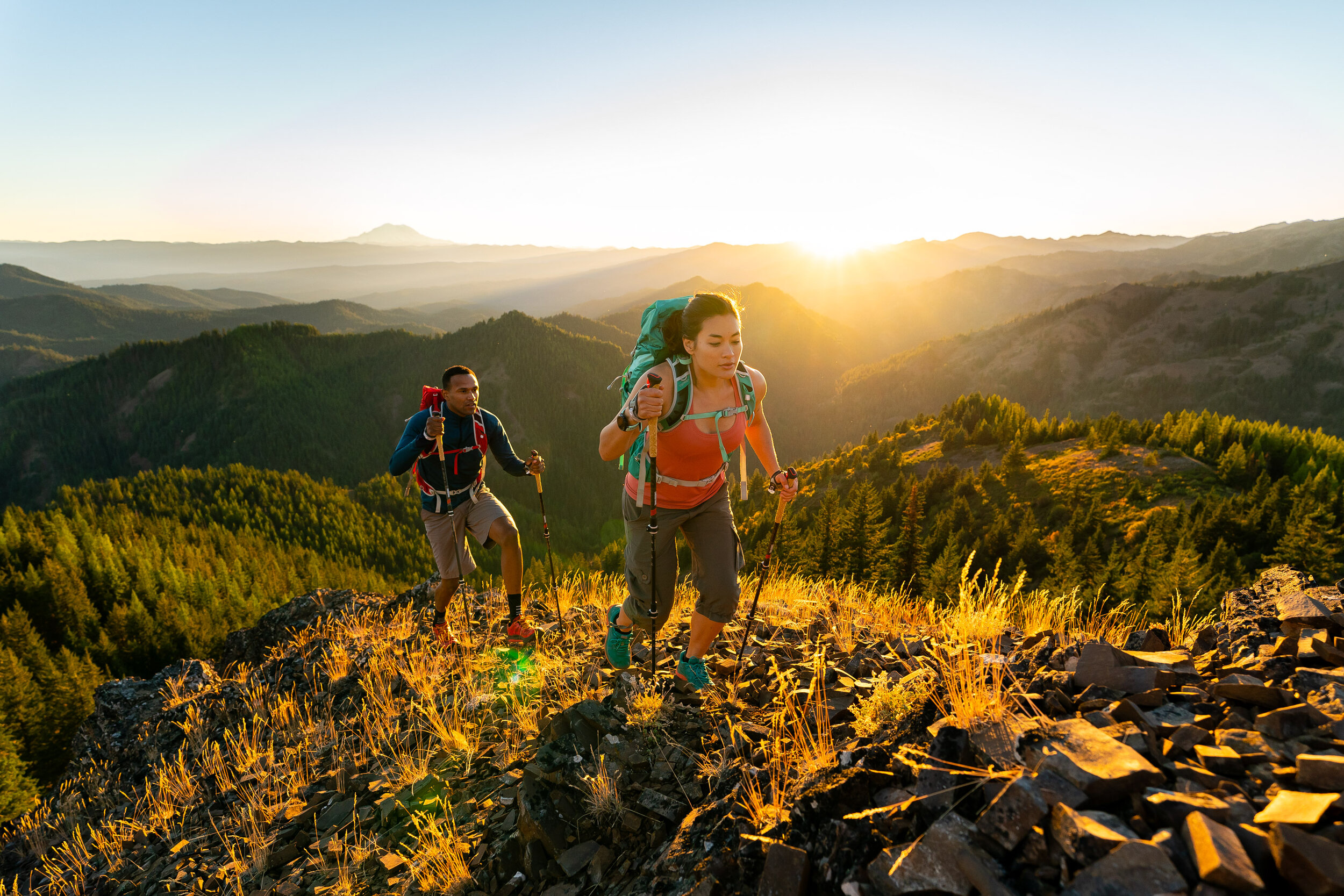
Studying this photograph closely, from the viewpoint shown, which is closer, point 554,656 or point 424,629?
point 554,656

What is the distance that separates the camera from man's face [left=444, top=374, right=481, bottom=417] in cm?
574

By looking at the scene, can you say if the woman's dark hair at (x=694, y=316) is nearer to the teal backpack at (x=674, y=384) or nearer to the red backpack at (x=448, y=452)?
the teal backpack at (x=674, y=384)

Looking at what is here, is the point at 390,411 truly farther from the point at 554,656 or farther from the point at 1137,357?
the point at 1137,357

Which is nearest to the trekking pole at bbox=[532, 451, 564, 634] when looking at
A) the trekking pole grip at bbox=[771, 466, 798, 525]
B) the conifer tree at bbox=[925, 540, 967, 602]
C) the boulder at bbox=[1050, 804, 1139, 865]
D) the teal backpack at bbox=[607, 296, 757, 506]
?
the teal backpack at bbox=[607, 296, 757, 506]

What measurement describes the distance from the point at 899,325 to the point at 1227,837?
175456 millimetres

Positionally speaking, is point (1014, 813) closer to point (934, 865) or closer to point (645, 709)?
point (934, 865)

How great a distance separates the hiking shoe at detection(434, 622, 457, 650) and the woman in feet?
8.29

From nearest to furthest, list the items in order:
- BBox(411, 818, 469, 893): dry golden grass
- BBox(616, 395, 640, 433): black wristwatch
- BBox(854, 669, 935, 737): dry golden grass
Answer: BBox(854, 669, 935, 737): dry golden grass → BBox(411, 818, 469, 893): dry golden grass → BBox(616, 395, 640, 433): black wristwatch

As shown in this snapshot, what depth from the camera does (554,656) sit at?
5.30 metres

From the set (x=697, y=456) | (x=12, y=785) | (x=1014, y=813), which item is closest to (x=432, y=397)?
(x=697, y=456)

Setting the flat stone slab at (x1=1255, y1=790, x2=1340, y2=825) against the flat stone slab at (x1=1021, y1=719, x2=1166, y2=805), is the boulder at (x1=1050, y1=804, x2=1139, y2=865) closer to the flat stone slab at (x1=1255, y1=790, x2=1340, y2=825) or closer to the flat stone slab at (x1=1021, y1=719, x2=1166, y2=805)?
the flat stone slab at (x1=1021, y1=719, x2=1166, y2=805)

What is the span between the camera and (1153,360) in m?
74.2

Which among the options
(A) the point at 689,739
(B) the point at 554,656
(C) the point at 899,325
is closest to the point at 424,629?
(B) the point at 554,656

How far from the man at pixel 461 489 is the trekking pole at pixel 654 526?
1983 mm
